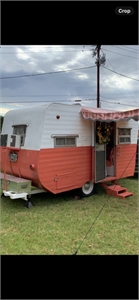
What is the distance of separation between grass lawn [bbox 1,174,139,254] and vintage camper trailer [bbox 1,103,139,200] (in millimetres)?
518

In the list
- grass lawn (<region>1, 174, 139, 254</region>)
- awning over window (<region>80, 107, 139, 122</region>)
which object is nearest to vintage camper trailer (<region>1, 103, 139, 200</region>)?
awning over window (<region>80, 107, 139, 122</region>)

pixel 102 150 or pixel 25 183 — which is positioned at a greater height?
pixel 102 150

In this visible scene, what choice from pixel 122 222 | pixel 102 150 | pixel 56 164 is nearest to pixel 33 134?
pixel 56 164

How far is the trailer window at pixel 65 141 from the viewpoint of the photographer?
5.16 meters

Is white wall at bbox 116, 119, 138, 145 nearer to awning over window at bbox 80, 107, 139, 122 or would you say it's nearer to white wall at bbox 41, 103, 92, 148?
awning over window at bbox 80, 107, 139, 122

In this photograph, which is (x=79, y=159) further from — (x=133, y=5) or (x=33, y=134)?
(x=133, y=5)

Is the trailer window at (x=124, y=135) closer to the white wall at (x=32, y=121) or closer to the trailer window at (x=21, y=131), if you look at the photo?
the white wall at (x=32, y=121)

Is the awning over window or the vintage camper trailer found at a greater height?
the awning over window

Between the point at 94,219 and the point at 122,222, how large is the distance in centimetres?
53

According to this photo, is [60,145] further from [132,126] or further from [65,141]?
[132,126]

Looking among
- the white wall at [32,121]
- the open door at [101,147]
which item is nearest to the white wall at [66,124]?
the white wall at [32,121]

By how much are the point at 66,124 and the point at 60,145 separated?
20.5 inches

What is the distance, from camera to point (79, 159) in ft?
18.6

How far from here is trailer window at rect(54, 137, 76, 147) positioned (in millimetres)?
5164
